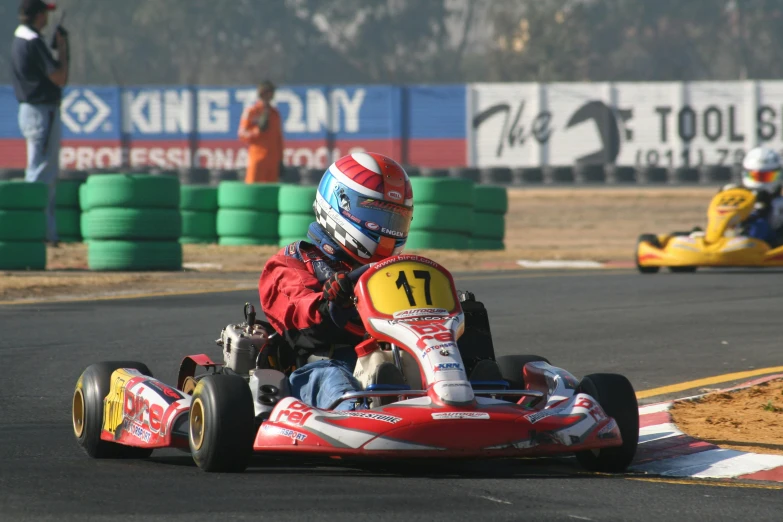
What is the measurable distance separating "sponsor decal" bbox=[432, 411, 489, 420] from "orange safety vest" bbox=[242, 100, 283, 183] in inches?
565

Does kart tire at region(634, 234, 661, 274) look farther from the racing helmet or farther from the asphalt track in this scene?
the racing helmet

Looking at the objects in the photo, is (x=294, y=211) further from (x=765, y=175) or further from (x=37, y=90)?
(x=765, y=175)

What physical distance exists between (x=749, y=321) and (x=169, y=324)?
150 inches

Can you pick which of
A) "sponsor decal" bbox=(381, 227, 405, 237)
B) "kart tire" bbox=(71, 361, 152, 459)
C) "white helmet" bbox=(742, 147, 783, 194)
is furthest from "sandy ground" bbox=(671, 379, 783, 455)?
"white helmet" bbox=(742, 147, 783, 194)

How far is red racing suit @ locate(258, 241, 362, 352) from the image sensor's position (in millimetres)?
5285

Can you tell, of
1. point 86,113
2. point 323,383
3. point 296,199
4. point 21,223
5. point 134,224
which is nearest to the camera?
point 323,383

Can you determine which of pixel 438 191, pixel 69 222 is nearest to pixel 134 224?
pixel 69 222

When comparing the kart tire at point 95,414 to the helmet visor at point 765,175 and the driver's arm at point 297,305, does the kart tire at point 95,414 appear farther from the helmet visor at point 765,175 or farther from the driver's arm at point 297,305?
the helmet visor at point 765,175

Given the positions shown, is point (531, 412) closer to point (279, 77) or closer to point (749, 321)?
point (749, 321)

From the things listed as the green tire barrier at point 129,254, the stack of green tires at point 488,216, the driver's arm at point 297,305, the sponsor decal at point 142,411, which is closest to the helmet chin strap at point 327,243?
the driver's arm at point 297,305

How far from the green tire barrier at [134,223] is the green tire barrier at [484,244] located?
4.48 metres

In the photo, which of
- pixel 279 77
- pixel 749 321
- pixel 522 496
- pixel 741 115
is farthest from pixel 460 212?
pixel 279 77

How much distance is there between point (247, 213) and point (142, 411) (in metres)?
10.6

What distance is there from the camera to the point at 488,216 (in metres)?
16.8
